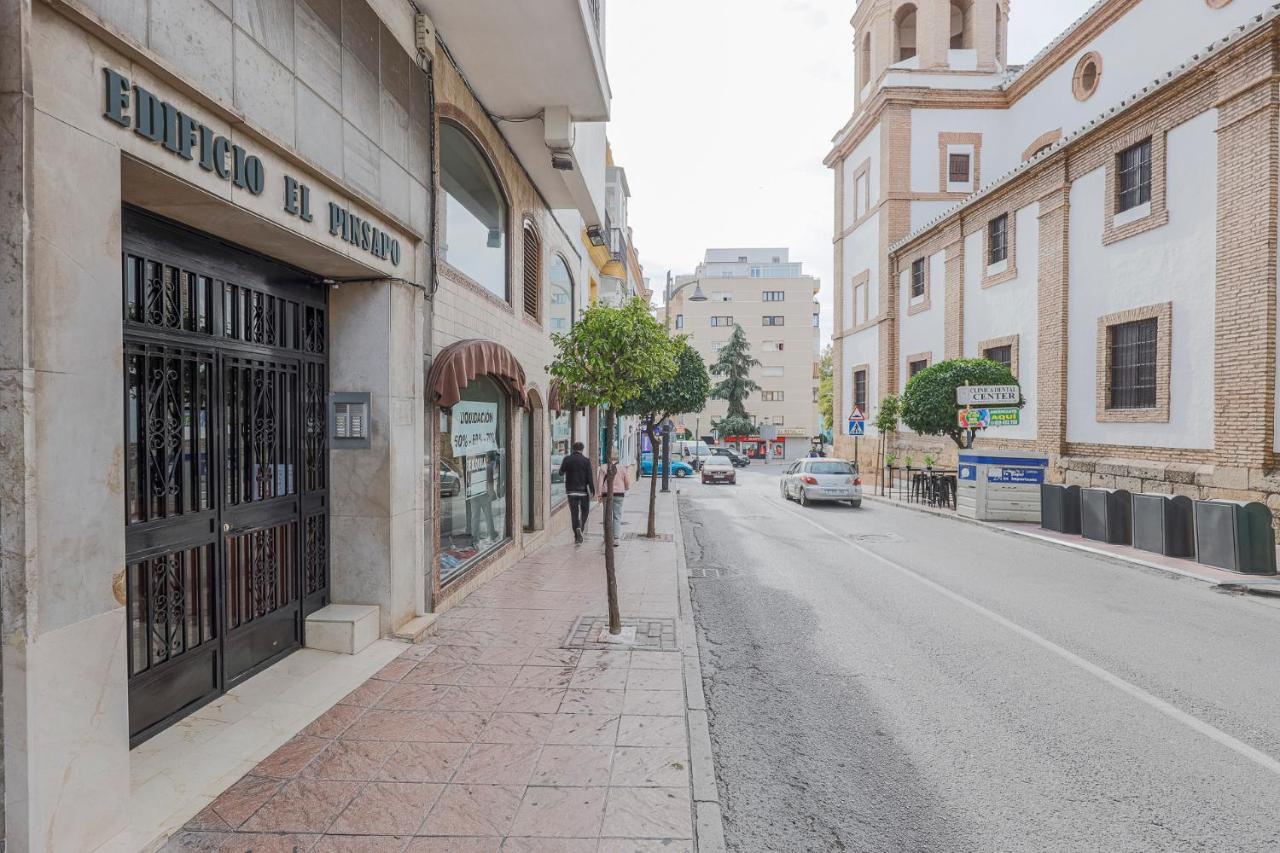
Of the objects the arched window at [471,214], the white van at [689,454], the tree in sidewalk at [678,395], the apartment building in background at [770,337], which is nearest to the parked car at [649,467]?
the white van at [689,454]

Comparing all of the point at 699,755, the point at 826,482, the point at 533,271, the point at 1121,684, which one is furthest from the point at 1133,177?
the point at 699,755

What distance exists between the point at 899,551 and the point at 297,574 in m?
10.1

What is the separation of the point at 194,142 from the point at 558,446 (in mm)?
11293

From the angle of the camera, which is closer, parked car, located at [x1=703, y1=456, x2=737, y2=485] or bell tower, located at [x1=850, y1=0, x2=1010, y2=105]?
bell tower, located at [x1=850, y1=0, x2=1010, y2=105]

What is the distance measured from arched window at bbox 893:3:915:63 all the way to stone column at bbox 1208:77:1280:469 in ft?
71.2

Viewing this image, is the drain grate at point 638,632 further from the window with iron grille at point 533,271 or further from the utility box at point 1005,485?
the utility box at point 1005,485

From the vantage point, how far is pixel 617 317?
684 cm

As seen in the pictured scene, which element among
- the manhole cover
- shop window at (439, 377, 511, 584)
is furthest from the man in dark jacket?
the manhole cover

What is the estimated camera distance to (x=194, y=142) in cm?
381

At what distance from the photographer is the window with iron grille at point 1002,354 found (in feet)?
72.6

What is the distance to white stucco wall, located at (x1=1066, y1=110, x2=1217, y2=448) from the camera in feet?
47.0

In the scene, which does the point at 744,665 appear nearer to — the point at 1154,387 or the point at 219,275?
the point at 219,275

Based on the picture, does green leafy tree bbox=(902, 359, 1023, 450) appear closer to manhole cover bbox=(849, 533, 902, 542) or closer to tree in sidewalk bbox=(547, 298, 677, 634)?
manhole cover bbox=(849, 533, 902, 542)

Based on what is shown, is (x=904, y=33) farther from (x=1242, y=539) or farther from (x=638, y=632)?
(x=638, y=632)
